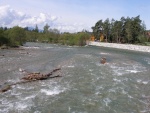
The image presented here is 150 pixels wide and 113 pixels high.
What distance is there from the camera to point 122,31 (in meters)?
142

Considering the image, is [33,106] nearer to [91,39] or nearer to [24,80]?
[24,80]

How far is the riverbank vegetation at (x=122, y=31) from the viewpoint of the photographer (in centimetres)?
13288

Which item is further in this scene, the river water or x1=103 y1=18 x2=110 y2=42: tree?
x1=103 y1=18 x2=110 y2=42: tree

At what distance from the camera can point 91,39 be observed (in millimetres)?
165250

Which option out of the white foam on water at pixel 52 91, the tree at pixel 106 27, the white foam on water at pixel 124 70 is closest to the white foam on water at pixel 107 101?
the white foam on water at pixel 52 91

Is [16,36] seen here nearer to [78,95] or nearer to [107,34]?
[107,34]

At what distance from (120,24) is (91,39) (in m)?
30.6

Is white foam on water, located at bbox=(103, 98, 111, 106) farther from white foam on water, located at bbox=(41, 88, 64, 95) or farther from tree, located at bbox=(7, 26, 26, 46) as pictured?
tree, located at bbox=(7, 26, 26, 46)

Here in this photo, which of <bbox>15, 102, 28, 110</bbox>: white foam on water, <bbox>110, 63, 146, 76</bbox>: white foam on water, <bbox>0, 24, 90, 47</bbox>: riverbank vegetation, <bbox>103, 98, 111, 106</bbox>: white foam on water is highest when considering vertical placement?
<bbox>0, 24, 90, 47</bbox>: riverbank vegetation

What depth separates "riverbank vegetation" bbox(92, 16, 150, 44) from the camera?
5231 inches

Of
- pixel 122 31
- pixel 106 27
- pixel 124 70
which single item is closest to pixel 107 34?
pixel 106 27

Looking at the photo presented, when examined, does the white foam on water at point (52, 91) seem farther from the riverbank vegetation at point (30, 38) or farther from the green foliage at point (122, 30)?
the green foliage at point (122, 30)

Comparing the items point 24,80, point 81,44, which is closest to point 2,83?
point 24,80

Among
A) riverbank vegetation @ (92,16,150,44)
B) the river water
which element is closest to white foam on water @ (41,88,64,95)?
the river water
